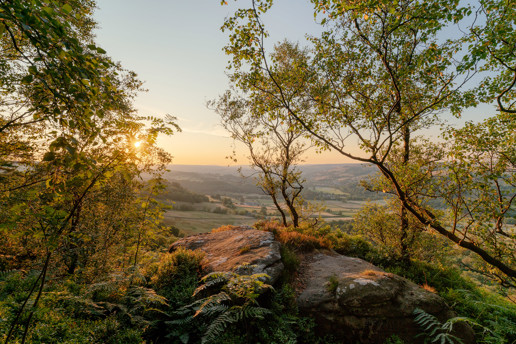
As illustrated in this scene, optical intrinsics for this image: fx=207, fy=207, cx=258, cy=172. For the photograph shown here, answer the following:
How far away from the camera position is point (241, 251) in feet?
30.0

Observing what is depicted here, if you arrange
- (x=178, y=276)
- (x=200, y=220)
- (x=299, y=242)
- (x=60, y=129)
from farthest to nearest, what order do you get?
(x=200, y=220) < (x=299, y=242) < (x=178, y=276) < (x=60, y=129)

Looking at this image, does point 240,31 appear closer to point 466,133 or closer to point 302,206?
point 466,133

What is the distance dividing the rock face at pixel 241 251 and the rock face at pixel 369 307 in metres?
1.61

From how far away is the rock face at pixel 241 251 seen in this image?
789 centimetres

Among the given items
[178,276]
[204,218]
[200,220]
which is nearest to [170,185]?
[178,276]

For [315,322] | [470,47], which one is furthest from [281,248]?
[470,47]

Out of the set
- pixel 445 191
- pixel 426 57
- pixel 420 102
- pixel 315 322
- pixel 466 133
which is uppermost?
pixel 426 57

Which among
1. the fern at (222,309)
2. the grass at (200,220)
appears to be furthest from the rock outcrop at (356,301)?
the grass at (200,220)

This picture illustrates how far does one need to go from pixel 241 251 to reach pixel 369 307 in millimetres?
5051

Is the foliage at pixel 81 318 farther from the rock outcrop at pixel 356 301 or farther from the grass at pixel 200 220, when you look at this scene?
the grass at pixel 200 220

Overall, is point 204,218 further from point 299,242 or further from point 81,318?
point 81,318

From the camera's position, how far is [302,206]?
20438 millimetres

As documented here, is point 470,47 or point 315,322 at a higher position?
point 470,47

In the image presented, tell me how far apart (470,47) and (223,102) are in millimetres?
15368
